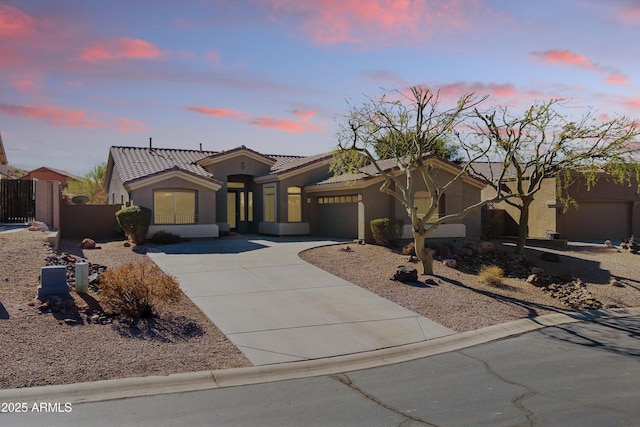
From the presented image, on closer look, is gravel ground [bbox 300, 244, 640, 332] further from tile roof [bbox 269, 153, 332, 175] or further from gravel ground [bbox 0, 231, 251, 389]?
tile roof [bbox 269, 153, 332, 175]

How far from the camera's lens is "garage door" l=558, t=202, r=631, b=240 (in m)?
28.8

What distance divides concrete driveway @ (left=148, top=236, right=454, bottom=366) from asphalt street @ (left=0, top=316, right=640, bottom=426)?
1206mm

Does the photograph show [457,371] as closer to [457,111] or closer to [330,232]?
[457,111]

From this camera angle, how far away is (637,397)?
6.82 metres

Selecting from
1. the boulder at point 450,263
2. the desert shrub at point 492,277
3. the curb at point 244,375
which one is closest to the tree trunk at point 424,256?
the desert shrub at point 492,277

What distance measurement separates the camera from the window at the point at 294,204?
2611 cm

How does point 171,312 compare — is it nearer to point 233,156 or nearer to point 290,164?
point 233,156

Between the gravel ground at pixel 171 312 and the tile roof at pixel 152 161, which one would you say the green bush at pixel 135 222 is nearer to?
the gravel ground at pixel 171 312

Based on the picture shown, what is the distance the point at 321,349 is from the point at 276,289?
169 inches

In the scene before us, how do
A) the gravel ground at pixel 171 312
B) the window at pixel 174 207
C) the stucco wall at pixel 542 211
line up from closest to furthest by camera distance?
the gravel ground at pixel 171 312, the window at pixel 174 207, the stucco wall at pixel 542 211

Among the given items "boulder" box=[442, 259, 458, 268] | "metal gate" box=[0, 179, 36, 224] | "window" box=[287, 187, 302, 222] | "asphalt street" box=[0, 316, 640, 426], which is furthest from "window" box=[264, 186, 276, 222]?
"asphalt street" box=[0, 316, 640, 426]

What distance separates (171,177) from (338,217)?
25.0ft

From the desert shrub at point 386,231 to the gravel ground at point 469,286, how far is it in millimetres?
675

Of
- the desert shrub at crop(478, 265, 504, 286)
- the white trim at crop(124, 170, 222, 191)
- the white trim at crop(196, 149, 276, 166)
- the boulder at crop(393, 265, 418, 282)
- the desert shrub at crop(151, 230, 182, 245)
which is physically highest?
the white trim at crop(196, 149, 276, 166)
